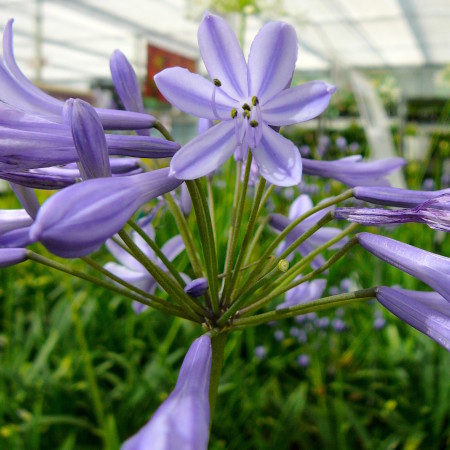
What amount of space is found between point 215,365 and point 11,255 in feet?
0.68

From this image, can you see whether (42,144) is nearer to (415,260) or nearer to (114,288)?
(114,288)

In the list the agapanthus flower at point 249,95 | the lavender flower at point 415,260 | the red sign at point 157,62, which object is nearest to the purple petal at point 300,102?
the agapanthus flower at point 249,95

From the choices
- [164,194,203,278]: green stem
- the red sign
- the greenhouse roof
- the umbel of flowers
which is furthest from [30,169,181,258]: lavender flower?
the greenhouse roof

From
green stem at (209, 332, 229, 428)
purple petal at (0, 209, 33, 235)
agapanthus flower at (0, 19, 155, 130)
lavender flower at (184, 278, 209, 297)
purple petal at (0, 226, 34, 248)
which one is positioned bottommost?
green stem at (209, 332, 229, 428)

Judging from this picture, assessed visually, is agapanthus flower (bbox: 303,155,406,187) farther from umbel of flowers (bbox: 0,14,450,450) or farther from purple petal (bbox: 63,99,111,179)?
purple petal (bbox: 63,99,111,179)

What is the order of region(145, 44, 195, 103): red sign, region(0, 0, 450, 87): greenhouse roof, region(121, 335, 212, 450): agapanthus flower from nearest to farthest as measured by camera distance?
region(121, 335, 212, 450): agapanthus flower → region(145, 44, 195, 103): red sign → region(0, 0, 450, 87): greenhouse roof

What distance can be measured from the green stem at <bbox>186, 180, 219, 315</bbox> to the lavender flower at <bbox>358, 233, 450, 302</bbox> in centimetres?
14

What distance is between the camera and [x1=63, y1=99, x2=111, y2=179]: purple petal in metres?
0.40

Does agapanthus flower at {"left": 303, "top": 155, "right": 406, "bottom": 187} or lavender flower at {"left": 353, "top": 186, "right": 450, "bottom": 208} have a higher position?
agapanthus flower at {"left": 303, "top": 155, "right": 406, "bottom": 187}

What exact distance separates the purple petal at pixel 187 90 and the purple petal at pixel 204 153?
0.05 ft

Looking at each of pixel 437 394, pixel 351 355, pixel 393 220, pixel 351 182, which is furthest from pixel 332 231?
pixel 351 355

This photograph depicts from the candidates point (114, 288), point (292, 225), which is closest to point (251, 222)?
point (292, 225)

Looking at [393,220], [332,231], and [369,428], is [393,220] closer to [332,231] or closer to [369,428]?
[332,231]

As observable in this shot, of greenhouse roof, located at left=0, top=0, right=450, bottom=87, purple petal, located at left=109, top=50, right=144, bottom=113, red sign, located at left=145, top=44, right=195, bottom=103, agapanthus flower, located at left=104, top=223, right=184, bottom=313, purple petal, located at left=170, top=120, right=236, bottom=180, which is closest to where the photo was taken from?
purple petal, located at left=170, top=120, right=236, bottom=180
